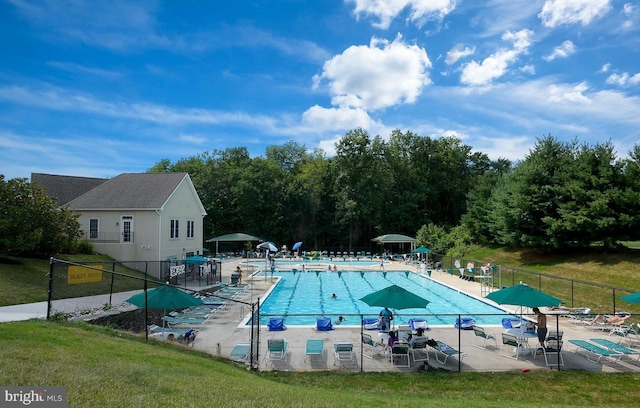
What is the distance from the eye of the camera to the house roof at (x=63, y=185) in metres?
36.9

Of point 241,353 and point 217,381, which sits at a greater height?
point 217,381

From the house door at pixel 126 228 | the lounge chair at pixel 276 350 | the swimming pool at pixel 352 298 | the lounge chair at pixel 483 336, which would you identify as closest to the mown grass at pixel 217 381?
the lounge chair at pixel 276 350

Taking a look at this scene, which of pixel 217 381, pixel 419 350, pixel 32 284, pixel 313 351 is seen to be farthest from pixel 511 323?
pixel 32 284

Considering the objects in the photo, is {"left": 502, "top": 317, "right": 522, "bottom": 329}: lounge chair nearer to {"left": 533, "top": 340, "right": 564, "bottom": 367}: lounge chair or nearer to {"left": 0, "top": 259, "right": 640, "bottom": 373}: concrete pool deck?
{"left": 0, "top": 259, "right": 640, "bottom": 373}: concrete pool deck

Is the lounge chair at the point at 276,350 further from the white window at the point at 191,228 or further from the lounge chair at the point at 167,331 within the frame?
the white window at the point at 191,228

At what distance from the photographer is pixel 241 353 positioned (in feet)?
39.6

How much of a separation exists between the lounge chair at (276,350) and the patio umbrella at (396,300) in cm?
313

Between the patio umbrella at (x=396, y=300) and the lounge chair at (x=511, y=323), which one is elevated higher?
the patio umbrella at (x=396, y=300)

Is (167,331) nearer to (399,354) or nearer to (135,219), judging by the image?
(399,354)

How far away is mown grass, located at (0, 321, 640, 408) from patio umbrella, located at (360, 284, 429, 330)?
2.30 m

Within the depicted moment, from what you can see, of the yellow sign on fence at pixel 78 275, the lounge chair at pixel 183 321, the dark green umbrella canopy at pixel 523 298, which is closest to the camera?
the dark green umbrella canopy at pixel 523 298

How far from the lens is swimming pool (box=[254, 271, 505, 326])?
19.5 metres

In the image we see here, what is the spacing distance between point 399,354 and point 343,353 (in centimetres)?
168

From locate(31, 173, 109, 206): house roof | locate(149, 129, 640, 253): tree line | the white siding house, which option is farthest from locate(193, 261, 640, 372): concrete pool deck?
locate(31, 173, 109, 206): house roof
